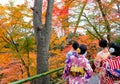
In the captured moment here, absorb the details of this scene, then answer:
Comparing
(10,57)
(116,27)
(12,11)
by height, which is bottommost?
(10,57)

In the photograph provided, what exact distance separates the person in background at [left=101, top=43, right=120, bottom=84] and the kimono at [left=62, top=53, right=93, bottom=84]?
1.04ft

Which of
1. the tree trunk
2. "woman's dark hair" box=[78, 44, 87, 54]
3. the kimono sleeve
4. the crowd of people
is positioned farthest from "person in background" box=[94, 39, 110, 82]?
the tree trunk

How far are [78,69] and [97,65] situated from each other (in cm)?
38

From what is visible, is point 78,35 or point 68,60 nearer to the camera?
point 68,60

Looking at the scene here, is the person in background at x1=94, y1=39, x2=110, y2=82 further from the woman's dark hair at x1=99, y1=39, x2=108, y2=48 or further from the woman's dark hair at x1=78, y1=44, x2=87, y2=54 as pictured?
the woman's dark hair at x1=78, y1=44, x2=87, y2=54

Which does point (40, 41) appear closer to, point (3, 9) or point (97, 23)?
point (3, 9)

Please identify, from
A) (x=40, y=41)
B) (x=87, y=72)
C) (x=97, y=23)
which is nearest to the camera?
(x=87, y=72)

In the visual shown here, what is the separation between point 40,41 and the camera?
248 inches

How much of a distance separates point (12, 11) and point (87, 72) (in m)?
6.75

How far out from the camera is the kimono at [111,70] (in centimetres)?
445

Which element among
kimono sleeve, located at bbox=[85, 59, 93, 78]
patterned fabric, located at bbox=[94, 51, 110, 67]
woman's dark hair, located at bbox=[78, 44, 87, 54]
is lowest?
kimono sleeve, located at bbox=[85, 59, 93, 78]

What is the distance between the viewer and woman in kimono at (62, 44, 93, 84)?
4758mm

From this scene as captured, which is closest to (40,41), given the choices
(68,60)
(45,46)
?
(45,46)

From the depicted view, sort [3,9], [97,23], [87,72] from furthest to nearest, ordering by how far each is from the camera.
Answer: [97,23]
[3,9]
[87,72]
